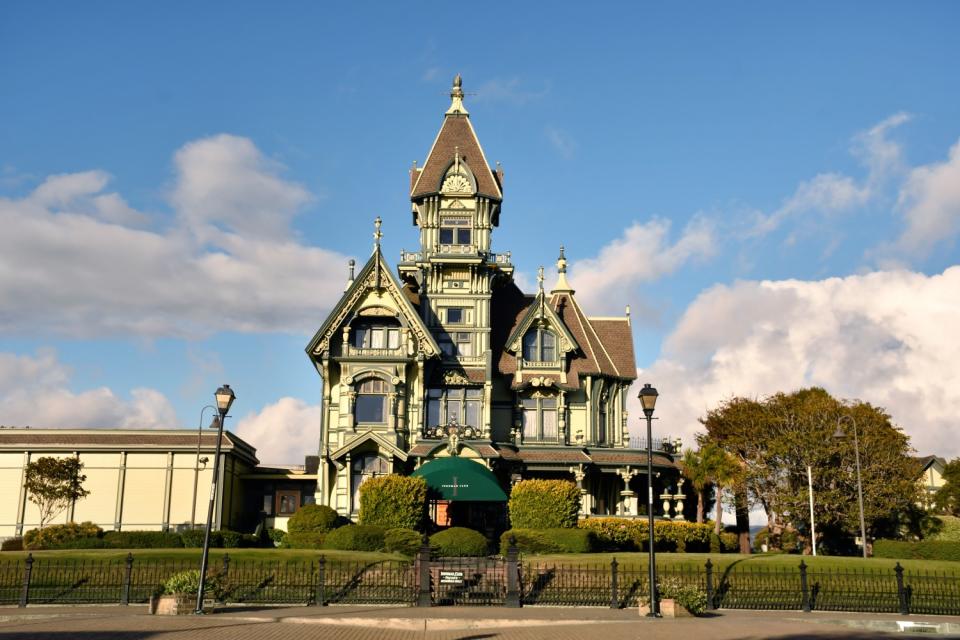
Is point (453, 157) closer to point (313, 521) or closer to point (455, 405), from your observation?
point (455, 405)

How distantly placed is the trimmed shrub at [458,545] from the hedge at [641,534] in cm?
609

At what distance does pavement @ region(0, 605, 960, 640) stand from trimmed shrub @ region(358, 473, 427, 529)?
16.8 meters

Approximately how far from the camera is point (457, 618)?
77.7 feet

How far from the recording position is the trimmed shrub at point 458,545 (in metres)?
39.2

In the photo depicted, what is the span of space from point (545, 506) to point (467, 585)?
15.8 metres

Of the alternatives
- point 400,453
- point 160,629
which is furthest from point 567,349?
point 160,629

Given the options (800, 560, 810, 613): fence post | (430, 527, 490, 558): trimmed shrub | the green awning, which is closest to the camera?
(800, 560, 810, 613): fence post

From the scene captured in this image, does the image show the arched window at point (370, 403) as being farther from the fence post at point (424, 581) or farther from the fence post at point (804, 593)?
the fence post at point (804, 593)

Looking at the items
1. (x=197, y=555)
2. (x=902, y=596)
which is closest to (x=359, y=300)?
(x=197, y=555)

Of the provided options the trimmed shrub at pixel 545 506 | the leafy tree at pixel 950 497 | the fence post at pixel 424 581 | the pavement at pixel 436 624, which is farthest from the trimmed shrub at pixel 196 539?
the leafy tree at pixel 950 497

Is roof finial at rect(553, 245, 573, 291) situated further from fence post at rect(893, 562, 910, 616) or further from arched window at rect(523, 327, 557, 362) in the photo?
fence post at rect(893, 562, 910, 616)

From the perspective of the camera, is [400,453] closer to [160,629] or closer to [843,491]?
[843,491]

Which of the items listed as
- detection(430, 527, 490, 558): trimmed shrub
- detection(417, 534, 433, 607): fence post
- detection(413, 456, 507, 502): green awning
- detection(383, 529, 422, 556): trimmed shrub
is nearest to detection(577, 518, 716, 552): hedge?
detection(413, 456, 507, 502): green awning

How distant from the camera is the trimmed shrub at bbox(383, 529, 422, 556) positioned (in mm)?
40844
